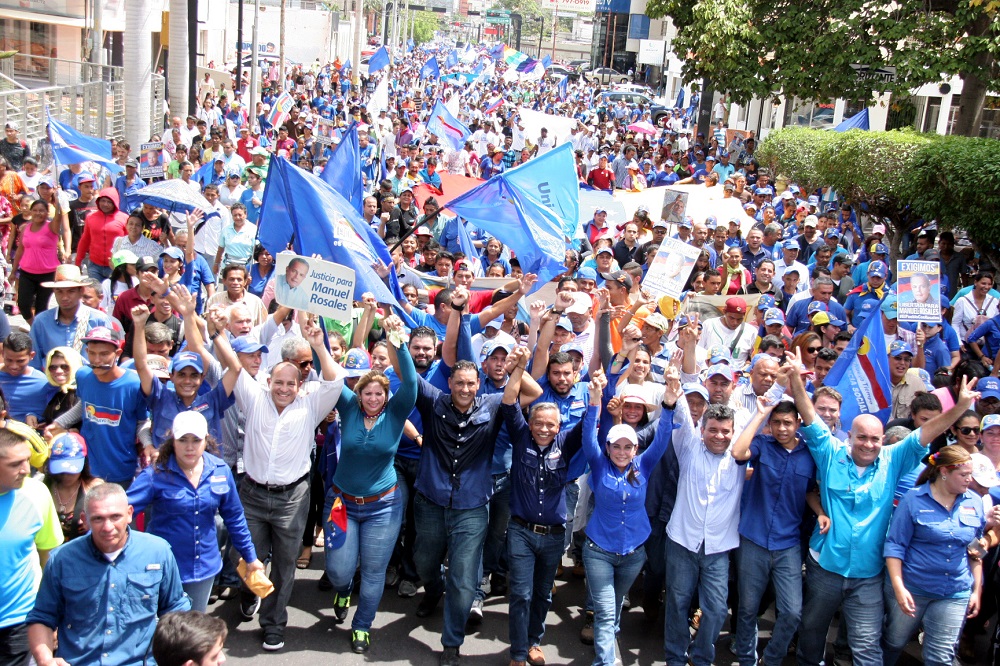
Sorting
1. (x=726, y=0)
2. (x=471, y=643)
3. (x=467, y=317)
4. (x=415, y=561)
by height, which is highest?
(x=726, y=0)

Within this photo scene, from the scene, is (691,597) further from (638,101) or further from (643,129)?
(638,101)

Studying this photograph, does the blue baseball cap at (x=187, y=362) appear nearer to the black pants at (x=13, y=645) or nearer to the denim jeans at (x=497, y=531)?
the black pants at (x=13, y=645)

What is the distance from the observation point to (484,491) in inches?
242

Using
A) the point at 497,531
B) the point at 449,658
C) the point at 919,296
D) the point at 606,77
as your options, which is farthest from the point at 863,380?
the point at 606,77

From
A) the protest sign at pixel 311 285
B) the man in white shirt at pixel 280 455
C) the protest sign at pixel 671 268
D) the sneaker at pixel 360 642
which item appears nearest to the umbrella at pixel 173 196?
the protest sign at pixel 311 285

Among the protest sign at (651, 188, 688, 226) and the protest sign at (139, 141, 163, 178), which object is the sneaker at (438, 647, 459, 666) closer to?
the protest sign at (651, 188, 688, 226)

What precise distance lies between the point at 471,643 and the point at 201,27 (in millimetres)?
44238

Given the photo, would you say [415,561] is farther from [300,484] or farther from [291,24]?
[291,24]

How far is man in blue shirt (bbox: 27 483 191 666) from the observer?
14.0 feet

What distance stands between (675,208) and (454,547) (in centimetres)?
776

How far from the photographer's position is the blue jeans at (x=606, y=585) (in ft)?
19.1

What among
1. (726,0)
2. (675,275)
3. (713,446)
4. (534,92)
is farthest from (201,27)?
(713,446)

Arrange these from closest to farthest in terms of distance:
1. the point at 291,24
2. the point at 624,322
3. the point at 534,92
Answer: the point at 624,322 → the point at 534,92 → the point at 291,24

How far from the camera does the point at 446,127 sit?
18609mm
